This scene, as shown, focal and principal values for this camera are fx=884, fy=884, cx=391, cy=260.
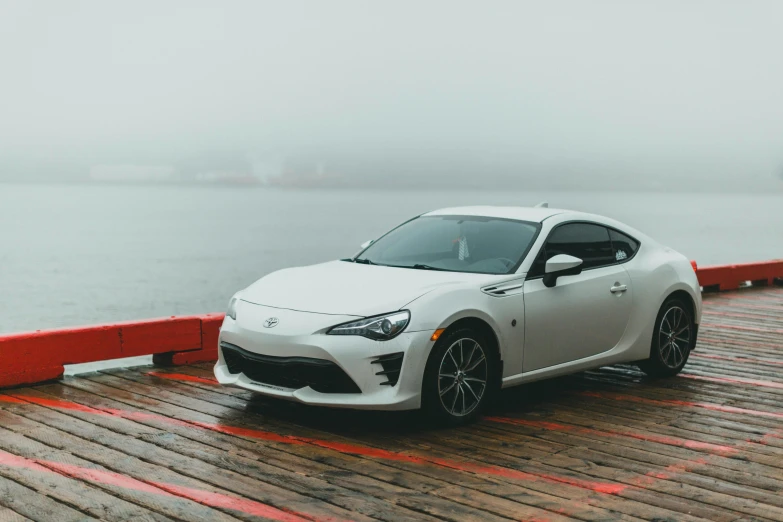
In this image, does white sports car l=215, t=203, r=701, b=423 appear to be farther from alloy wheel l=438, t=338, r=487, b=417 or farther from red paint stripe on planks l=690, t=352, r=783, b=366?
red paint stripe on planks l=690, t=352, r=783, b=366

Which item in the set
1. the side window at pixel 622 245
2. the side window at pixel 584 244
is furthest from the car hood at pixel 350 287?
the side window at pixel 622 245

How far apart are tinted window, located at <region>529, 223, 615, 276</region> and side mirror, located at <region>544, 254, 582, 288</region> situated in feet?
0.27

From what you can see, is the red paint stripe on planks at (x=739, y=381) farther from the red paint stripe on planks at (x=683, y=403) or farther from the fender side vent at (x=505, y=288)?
the fender side vent at (x=505, y=288)

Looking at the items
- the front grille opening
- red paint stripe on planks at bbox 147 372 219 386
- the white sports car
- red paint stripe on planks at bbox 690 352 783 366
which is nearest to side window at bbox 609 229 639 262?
the white sports car

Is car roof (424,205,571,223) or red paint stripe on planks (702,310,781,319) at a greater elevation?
car roof (424,205,571,223)

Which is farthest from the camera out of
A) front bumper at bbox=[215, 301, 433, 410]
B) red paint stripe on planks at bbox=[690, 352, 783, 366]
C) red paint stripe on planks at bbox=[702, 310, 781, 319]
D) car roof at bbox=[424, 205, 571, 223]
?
red paint stripe on planks at bbox=[702, 310, 781, 319]

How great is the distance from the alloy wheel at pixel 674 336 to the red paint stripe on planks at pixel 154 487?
4337 mm

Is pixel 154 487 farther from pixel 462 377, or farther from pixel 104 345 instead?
pixel 104 345

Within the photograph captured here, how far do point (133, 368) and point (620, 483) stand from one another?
15.6 feet

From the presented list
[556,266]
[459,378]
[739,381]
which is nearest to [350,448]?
[459,378]

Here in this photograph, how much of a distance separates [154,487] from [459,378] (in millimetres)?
2162

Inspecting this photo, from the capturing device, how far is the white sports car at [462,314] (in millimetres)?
5656

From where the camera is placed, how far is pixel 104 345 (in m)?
7.69

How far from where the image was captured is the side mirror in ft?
21.0
